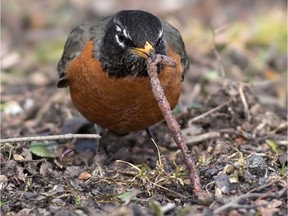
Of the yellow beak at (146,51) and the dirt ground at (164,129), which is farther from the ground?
the yellow beak at (146,51)

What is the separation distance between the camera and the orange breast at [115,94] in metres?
6.27

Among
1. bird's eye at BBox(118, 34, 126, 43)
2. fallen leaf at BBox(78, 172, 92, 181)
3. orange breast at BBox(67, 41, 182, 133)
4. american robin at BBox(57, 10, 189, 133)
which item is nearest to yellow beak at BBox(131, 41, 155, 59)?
american robin at BBox(57, 10, 189, 133)

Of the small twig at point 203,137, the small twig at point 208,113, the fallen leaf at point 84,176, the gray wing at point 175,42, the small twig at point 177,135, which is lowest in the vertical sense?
the small twig at point 203,137

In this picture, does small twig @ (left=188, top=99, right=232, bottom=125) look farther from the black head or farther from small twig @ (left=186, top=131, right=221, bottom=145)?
the black head

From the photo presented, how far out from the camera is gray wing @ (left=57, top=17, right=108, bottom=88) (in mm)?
6874

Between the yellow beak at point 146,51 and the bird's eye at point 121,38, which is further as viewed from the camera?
the bird's eye at point 121,38

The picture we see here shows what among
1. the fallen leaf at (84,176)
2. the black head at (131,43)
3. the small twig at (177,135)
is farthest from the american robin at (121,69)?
the fallen leaf at (84,176)

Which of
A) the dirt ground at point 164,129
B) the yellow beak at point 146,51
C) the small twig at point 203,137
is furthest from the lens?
the small twig at point 203,137

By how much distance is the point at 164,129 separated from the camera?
7.79 metres

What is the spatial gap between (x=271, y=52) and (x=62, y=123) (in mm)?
4212

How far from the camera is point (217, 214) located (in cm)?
471

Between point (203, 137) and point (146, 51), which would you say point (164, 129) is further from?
point (146, 51)

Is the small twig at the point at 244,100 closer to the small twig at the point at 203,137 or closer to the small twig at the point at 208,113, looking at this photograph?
the small twig at the point at 208,113

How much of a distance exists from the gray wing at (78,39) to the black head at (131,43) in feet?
1.42
